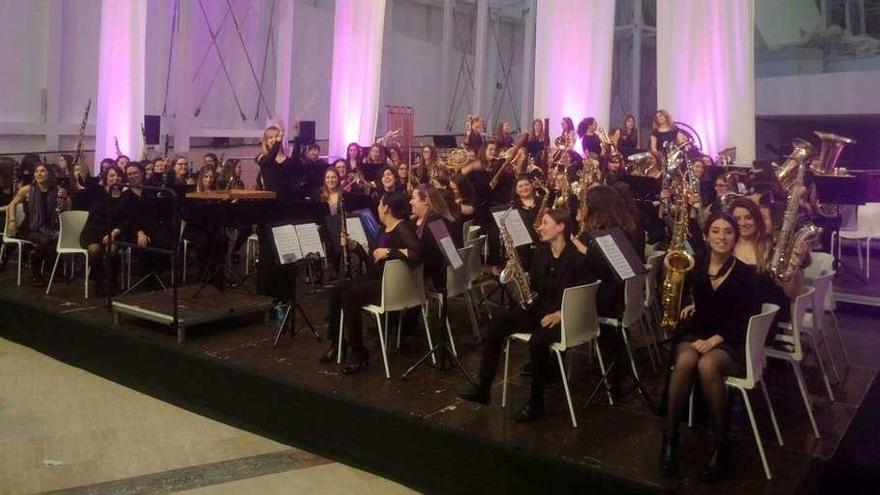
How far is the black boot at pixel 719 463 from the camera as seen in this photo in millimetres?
3686

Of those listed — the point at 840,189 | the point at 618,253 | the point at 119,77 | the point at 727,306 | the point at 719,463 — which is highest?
the point at 119,77

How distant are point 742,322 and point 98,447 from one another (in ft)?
12.2

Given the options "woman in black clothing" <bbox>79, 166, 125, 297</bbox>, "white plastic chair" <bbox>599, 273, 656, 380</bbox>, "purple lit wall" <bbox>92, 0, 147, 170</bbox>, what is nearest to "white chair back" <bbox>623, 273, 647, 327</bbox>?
"white plastic chair" <bbox>599, 273, 656, 380</bbox>

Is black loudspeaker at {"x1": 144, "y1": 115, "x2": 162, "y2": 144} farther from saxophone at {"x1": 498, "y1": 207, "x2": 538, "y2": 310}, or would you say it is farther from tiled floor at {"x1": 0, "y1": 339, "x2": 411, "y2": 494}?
saxophone at {"x1": 498, "y1": 207, "x2": 538, "y2": 310}

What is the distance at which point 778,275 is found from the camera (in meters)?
4.51

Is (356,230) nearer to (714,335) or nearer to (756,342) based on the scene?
(714,335)

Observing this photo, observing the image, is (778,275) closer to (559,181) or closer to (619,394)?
(619,394)

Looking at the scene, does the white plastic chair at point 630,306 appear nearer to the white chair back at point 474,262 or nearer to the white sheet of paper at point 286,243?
the white chair back at point 474,262

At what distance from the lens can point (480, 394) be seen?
4.64 meters

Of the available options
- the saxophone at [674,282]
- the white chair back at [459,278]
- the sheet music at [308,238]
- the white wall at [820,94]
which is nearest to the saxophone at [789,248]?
the saxophone at [674,282]

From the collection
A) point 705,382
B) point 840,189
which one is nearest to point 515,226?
point 705,382

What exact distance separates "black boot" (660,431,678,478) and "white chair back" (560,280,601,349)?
2.53 feet

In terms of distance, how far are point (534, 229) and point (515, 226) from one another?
0.64 metres

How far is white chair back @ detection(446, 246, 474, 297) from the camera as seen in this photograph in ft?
18.3
